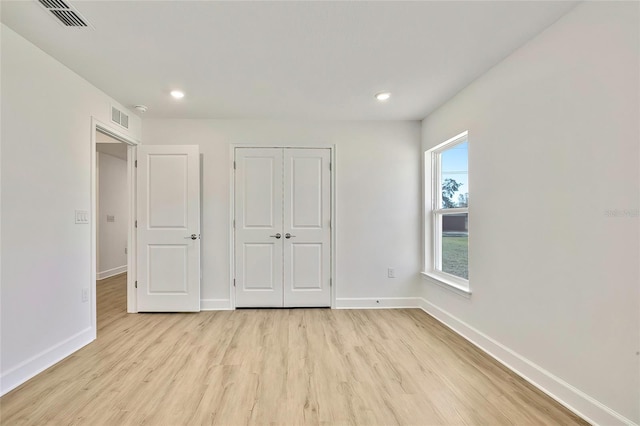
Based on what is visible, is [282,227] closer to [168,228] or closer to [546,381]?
[168,228]

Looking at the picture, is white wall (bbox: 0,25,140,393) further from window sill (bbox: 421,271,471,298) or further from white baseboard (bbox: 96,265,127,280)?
window sill (bbox: 421,271,471,298)

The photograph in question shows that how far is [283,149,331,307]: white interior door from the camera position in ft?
11.8

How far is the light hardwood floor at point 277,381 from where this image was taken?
1623mm

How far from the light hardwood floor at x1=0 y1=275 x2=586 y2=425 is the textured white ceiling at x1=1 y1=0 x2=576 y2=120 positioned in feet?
7.86

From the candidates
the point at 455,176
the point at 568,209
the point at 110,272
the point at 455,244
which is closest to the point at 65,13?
the point at 568,209

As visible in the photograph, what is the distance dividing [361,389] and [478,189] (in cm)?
195

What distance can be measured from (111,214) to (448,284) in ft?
20.3

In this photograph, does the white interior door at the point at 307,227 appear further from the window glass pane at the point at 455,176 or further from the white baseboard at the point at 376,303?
the window glass pane at the point at 455,176

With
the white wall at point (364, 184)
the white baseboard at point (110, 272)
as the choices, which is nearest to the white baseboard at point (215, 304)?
the white wall at point (364, 184)

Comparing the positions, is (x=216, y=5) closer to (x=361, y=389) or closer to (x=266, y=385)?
(x=266, y=385)

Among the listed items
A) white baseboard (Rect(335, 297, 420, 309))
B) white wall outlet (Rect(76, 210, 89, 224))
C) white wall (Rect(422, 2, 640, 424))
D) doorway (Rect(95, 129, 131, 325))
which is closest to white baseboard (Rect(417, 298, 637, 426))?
white wall (Rect(422, 2, 640, 424))

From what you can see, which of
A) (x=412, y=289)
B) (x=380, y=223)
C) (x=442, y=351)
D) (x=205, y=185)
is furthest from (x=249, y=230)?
(x=442, y=351)

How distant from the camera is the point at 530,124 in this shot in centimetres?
197

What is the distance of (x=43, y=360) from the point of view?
2098 mm
